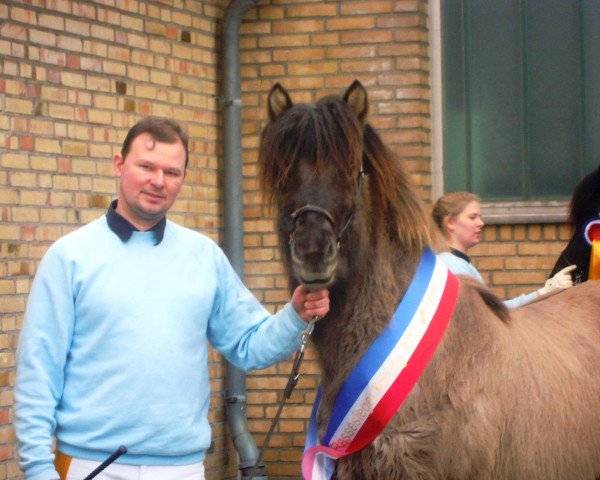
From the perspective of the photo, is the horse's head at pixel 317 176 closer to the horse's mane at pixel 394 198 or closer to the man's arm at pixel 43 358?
the horse's mane at pixel 394 198

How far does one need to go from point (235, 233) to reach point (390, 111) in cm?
136

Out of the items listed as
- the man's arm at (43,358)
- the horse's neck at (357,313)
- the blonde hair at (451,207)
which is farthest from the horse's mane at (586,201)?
the man's arm at (43,358)

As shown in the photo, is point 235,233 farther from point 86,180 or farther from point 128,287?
point 128,287

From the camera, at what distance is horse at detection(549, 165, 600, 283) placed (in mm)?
6867

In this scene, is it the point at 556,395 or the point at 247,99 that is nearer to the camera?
the point at 556,395

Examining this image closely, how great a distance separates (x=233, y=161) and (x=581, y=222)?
2628 millimetres

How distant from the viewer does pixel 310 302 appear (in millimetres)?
4188

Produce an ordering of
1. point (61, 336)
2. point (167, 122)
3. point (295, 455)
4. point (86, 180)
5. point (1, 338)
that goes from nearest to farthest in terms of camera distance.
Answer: point (61, 336) < point (167, 122) < point (1, 338) < point (86, 180) < point (295, 455)

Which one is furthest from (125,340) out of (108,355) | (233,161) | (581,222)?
(233,161)

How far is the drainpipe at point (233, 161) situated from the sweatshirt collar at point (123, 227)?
433cm

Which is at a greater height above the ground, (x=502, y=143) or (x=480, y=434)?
(x=502, y=143)

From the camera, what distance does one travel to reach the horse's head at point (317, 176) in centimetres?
399

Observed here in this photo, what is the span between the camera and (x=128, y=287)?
13.3 feet

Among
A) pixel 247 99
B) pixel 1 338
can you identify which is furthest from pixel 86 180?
pixel 247 99
